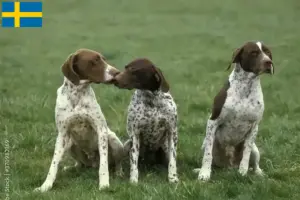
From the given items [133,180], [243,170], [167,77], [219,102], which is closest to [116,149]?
[133,180]

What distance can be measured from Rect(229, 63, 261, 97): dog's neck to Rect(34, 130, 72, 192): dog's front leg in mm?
1977

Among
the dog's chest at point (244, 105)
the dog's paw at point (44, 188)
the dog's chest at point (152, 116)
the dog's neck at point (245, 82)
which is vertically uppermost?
the dog's neck at point (245, 82)

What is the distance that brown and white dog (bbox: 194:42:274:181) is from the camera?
6.22m

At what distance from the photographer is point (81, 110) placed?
20.4 ft

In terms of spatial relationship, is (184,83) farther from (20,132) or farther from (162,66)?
(20,132)

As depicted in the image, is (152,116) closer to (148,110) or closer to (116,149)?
(148,110)

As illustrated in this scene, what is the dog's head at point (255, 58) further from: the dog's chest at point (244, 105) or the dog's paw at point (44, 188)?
the dog's paw at point (44, 188)

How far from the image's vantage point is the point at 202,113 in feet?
31.7

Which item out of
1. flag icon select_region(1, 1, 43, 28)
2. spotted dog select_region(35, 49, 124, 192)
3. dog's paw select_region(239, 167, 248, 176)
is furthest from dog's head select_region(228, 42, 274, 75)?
flag icon select_region(1, 1, 43, 28)

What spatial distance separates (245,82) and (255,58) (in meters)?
0.31

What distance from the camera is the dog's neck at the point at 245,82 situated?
6.34 metres

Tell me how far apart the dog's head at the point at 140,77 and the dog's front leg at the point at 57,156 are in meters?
0.85

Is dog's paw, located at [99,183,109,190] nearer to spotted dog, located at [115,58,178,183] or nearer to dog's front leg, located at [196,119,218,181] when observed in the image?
spotted dog, located at [115,58,178,183]

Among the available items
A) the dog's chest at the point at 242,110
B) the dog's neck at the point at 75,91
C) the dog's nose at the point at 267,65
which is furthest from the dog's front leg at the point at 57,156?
the dog's nose at the point at 267,65
